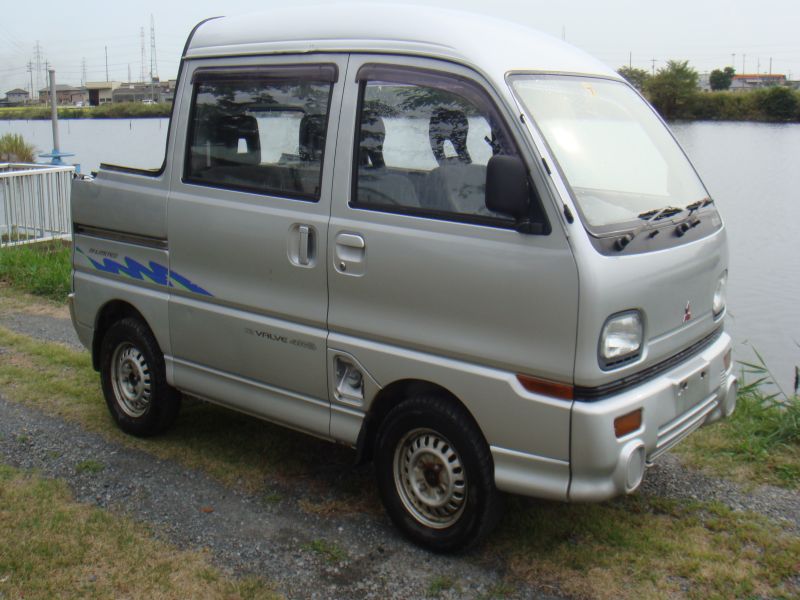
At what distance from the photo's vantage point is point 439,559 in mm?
4285

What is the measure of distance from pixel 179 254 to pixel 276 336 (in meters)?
0.85

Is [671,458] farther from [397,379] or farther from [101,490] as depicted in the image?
[101,490]

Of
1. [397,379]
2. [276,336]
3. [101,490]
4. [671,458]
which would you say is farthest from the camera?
[671,458]

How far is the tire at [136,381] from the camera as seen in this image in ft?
18.4

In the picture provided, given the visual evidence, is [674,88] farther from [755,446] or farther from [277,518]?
[277,518]

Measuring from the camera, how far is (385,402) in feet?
14.6

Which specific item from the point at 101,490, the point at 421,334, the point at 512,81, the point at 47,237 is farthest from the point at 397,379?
the point at 47,237

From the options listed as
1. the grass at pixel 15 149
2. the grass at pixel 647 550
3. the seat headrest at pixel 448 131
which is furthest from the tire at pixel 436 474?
the grass at pixel 15 149

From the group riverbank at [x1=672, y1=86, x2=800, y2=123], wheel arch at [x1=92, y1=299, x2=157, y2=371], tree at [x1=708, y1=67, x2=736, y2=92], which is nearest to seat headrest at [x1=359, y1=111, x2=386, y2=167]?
wheel arch at [x1=92, y1=299, x2=157, y2=371]

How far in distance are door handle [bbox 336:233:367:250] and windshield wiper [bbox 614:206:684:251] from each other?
1.21m

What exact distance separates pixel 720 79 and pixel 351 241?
1043cm

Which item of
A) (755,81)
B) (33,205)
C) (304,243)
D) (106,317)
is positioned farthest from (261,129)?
(755,81)

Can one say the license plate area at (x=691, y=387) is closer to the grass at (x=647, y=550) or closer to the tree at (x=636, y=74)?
the grass at (x=647, y=550)

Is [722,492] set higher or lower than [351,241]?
lower
